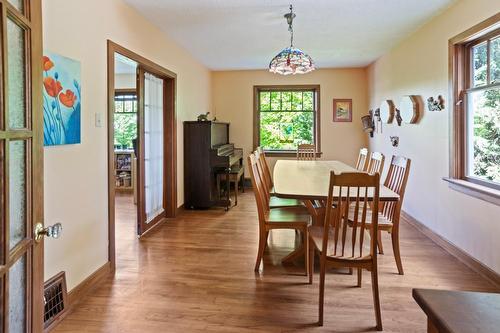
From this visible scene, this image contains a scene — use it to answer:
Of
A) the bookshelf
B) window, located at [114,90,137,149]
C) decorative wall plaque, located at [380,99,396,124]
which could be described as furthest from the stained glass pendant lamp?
window, located at [114,90,137,149]

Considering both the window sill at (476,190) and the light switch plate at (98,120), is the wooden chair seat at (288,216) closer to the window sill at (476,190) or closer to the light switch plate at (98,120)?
the window sill at (476,190)

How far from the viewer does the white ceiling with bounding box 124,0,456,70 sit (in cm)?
332

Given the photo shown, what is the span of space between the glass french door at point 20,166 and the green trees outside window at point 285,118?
6.08 m

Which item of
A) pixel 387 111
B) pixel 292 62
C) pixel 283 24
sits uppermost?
pixel 283 24

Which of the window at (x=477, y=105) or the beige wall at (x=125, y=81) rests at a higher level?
the beige wall at (x=125, y=81)

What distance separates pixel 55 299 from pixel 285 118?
559 cm

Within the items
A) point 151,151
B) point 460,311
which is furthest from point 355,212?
point 151,151

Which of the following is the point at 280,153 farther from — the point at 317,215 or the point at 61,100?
the point at 61,100

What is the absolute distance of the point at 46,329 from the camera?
78.8 inches

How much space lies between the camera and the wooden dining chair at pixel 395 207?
9.20ft

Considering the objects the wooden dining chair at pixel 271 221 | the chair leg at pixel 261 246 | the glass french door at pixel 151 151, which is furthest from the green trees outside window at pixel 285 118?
the chair leg at pixel 261 246

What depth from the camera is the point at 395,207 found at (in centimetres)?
283

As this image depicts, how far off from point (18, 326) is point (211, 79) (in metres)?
6.41

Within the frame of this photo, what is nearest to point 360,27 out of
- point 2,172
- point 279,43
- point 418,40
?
point 418,40
